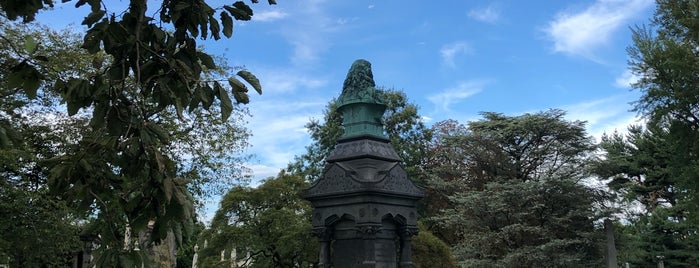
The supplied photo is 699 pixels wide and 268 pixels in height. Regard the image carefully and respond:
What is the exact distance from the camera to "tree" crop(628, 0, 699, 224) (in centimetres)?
1878

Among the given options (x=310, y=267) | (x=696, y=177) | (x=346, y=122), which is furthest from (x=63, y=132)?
(x=696, y=177)

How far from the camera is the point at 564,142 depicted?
2806cm

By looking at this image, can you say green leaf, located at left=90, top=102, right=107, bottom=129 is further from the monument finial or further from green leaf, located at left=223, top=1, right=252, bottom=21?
the monument finial

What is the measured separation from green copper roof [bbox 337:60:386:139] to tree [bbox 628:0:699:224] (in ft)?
38.9

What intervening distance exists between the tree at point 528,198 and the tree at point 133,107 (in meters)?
23.3

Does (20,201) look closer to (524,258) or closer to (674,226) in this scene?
(524,258)

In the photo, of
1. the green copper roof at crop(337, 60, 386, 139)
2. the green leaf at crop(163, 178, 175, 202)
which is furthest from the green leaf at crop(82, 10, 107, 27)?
the green copper roof at crop(337, 60, 386, 139)

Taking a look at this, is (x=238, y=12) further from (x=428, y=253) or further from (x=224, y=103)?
(x=428, y=253)

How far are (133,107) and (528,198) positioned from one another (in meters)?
24.4

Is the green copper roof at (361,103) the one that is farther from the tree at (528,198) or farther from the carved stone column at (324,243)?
the tree at (528,198)

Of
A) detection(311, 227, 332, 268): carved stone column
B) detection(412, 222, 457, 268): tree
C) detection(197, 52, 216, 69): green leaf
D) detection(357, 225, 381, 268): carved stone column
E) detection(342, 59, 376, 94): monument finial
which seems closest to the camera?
detection(197, 52, 216, 69): green leaf

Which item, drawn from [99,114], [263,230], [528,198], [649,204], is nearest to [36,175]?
[263,230]

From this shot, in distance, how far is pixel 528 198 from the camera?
2539 centimetres

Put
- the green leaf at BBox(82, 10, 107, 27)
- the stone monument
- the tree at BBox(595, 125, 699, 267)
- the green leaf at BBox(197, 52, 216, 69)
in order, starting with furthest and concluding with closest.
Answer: the tree at BBox(595, 125, 699, 267) < the stone monument < the green leaf at BBox(197, 52, 216, 69) < the green leaf at BBox(82, 10, 107, 27)
